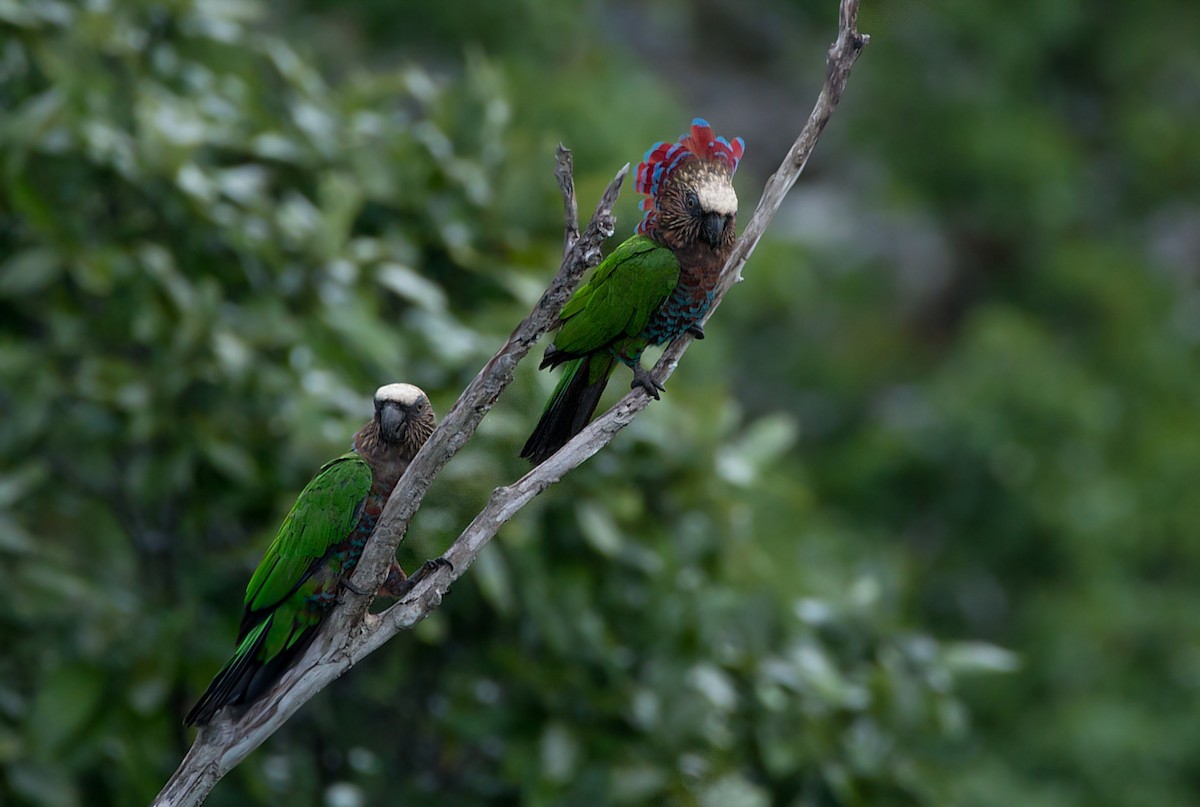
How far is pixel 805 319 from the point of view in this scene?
10.8 m

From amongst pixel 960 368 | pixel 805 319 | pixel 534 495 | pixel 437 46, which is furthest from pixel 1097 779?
pixel 534 495

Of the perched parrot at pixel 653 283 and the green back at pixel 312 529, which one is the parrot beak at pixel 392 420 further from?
the perched parrot at pixel 653 283

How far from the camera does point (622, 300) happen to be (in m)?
1.74

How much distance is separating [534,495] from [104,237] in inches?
106

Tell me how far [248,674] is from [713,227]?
2.64 ft

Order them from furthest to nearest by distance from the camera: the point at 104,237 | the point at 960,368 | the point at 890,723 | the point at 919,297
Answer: the point at 919,297, the point at 960,368, the point at 890,723, the point at 104,237

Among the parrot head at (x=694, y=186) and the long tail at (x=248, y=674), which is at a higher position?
the parrot head at (x=694, y=186)

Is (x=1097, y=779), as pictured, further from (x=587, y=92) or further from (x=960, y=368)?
(x=587, y=92)

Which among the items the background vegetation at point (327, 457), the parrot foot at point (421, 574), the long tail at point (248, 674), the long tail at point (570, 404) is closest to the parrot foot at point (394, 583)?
the parrot foot at point (421, 574)

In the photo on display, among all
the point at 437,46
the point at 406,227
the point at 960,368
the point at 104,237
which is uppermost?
the point at 960,368

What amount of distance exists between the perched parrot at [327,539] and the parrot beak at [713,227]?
43 centimetres

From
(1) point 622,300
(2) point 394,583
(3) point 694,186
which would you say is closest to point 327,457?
(1) point 622,300

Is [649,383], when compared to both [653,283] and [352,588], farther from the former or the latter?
[352,588]

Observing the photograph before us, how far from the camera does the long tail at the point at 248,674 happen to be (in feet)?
4.59
